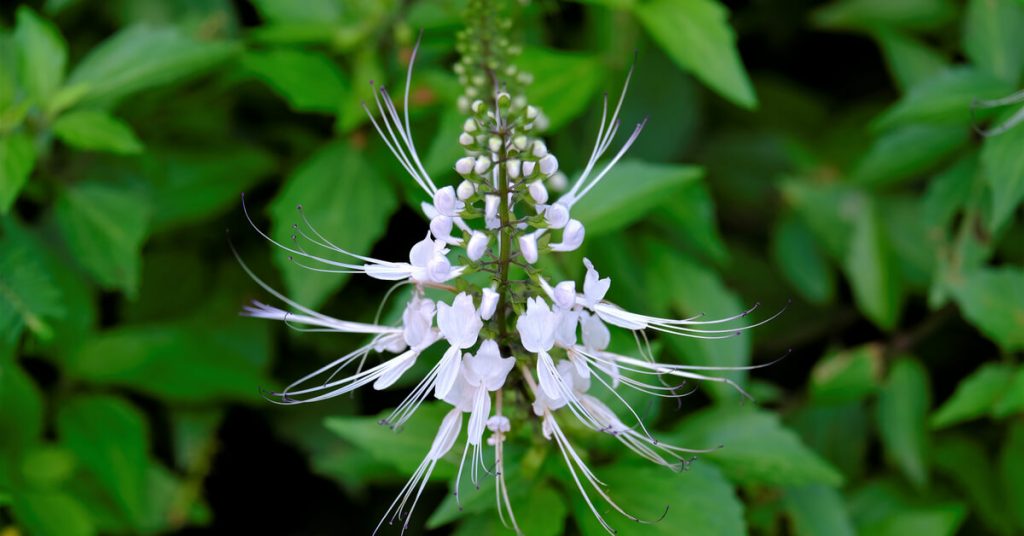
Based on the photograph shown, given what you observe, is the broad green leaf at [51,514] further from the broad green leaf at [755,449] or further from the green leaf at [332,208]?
the broad green leaf at [755,449]

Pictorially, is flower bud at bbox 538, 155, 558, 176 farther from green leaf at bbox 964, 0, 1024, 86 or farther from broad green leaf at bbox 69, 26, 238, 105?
green leaf at bbox 964, 0, 1024, 86

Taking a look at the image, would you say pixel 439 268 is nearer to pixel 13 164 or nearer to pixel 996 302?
pixel 13 164

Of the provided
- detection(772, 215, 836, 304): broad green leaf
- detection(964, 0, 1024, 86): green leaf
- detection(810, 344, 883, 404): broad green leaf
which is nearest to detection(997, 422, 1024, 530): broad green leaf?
detection(810, 344, 883, 404): broad green leaf

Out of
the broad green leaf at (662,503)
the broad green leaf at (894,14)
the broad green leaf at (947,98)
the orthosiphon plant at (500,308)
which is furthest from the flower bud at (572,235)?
the broad green leaf at (894,14)

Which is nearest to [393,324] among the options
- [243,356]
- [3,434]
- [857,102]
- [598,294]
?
[598,294]

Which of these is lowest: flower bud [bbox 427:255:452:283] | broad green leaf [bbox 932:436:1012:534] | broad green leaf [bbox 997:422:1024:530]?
broad green leaf [bbox 932:436:1012:534]
